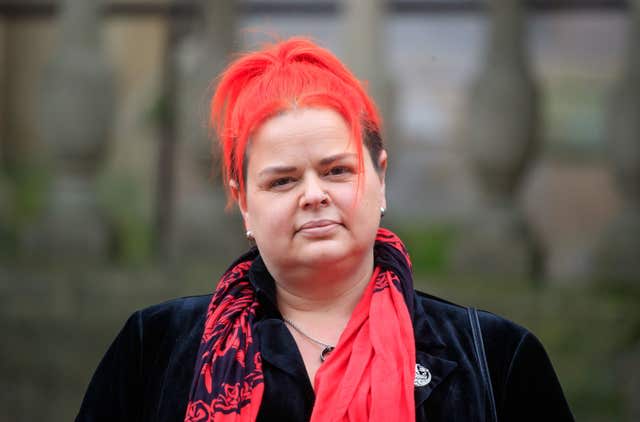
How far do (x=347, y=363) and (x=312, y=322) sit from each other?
0.39ft

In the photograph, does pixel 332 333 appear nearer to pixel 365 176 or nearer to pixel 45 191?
pixel 365 176

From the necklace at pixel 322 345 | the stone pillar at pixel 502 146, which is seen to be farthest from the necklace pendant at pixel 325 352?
the stone pillar at pixel 502 146

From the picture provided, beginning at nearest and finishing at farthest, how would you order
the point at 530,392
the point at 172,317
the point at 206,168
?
the point at 530,392 < the point at 172,317 < the point at 206,168

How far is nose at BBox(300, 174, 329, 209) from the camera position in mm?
2143

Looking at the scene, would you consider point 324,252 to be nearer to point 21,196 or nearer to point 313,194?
point 313,194

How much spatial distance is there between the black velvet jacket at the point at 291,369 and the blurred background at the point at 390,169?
2.17 m

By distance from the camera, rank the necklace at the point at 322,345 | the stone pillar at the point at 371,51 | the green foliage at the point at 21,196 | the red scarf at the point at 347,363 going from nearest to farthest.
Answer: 1. the red scarf at the point at 347,363
2. the necklace at the point at 322,345
3. the stone pillar at the point at 371,51
4. the green foliage at the point at 21,196

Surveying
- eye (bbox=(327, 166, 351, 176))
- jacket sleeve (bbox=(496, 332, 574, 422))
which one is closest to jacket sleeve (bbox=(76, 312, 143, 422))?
eye (bbox=(327, 166, 351, 176))

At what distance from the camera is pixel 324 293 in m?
2.27

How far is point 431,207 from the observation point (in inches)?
251

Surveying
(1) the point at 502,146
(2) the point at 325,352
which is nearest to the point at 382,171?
(2) the point at 325,352

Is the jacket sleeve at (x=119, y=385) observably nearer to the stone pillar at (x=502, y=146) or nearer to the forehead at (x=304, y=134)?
the forehead at (x=304, y=134)

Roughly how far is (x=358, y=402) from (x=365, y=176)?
0.40 metres

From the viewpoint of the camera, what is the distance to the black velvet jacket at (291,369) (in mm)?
2193
